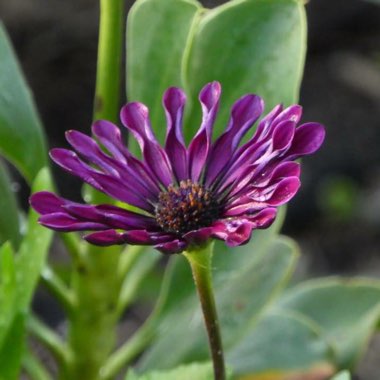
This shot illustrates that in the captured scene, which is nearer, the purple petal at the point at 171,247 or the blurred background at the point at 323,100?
the purple petal at the point at 171,247

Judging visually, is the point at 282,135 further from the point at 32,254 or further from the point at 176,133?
the point at 32,254

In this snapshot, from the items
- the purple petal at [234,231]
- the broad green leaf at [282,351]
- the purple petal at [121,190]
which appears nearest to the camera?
the purple petal at [234,231]

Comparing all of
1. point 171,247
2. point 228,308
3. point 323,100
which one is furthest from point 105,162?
point 323,100

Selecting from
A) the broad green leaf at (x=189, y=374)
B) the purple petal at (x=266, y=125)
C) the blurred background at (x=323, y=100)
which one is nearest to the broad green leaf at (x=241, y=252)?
the broad green leaf at (x=189, y=374)

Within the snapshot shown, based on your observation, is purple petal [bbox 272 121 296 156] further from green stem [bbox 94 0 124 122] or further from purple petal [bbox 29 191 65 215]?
green stem [bbox 94 0 124 122]

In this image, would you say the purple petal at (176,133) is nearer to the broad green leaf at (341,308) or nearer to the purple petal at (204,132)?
the purple petal at (204,132)
